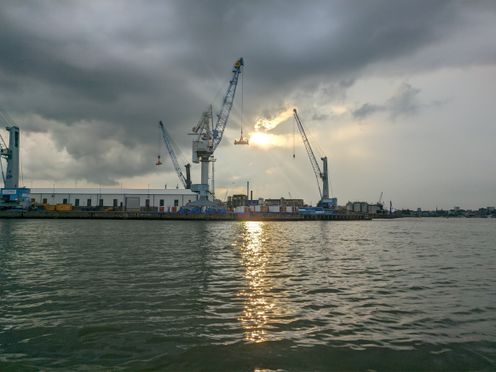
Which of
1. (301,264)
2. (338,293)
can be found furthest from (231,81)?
(338,293)

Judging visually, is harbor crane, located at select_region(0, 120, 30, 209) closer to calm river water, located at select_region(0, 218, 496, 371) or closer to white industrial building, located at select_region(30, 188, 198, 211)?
white industrial building, located at select_region(30, 188, 198, 211)

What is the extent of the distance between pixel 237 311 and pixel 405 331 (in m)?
5.23

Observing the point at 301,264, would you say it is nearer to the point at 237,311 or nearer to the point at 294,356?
the point at 237,311

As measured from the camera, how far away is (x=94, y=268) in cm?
2116

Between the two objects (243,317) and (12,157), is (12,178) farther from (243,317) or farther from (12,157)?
(243,317)

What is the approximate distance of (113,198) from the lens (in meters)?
142

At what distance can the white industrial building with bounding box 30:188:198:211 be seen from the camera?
140375mm

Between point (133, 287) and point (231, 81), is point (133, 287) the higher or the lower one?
the lower one

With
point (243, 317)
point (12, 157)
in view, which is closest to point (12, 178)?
point (12, 157)

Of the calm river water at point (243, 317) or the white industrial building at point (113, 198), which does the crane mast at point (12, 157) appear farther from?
the calm river water at point (243, 317)

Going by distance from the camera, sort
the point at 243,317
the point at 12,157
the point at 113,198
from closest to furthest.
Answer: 1. the point at 243,317
2. the point at 12,157
3. the point at 113,198

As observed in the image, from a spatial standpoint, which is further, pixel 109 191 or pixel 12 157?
pixel 109 191

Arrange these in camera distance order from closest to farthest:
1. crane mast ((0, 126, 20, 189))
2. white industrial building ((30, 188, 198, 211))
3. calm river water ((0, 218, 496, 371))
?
calm river water ((0, 218, 496, 371))
crane mast ((0, 126, 20, 189))
white industrial building ((30, 188, 198, 211))

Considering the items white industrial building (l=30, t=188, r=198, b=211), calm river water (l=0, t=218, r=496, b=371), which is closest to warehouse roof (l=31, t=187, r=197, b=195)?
white industrial building (l=30, t=188, r=198, b=211)
